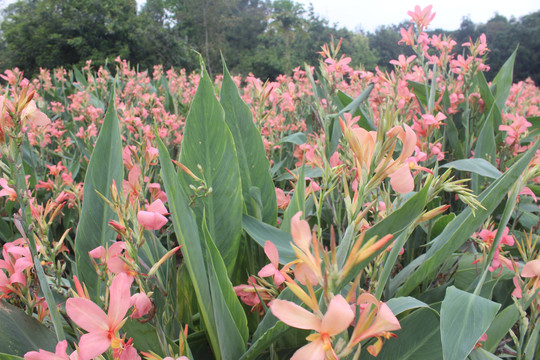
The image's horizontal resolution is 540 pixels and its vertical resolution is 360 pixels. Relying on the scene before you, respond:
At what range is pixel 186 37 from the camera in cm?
2239

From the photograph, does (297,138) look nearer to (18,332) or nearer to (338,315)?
(18,332)

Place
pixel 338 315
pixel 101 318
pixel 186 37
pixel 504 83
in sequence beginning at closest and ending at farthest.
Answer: pixel 338 315 < pixel 101 318 < pixel 504 83 < pixel 186 37

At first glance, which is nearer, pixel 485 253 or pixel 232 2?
pixel 485 253

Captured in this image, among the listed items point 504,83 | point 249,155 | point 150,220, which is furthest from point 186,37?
point 150,220

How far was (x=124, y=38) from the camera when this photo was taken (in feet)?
52.2

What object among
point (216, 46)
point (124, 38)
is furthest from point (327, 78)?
point (216, 46)

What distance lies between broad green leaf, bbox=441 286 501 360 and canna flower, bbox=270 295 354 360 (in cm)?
26

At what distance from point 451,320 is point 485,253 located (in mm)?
315

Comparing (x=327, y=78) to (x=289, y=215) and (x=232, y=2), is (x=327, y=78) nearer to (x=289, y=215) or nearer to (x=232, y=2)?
(x=289, y=215)

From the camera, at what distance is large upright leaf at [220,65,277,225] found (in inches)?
40.9

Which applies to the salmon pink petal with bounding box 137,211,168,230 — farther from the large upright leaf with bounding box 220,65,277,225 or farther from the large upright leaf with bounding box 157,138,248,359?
the large upright leaf with bounding box 220,65,277,225

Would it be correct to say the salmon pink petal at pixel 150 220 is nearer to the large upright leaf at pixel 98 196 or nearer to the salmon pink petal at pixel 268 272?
the salmon pink petal at pixel 268 272

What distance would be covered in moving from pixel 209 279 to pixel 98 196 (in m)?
0.36

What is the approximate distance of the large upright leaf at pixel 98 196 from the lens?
2.63 ft
